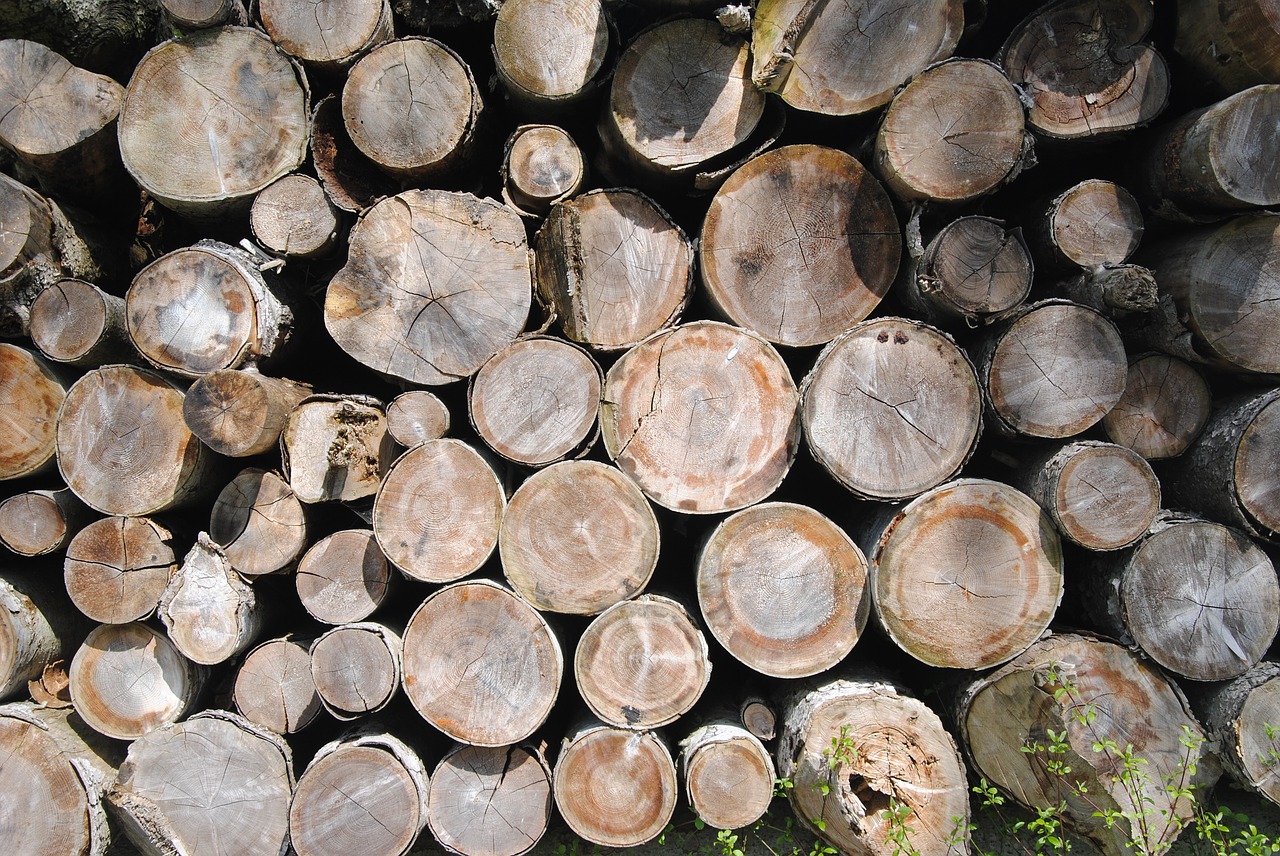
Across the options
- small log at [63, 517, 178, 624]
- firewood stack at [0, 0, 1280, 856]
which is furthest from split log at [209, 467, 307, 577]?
small log at [63, 517, 178, 624]

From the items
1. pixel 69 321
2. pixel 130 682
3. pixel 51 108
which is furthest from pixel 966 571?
pixel 51 108

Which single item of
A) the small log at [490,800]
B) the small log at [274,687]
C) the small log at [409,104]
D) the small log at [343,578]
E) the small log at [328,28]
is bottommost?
the small log at [490,800]

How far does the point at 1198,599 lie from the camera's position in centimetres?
247

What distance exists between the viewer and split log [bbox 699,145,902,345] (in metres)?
2.56

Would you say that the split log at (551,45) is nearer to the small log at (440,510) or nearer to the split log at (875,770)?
the small log at (440,510)

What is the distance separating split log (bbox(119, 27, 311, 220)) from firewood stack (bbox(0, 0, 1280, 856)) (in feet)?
0.05

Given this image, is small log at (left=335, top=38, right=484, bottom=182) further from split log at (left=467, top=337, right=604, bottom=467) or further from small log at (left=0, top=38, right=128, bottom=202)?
small log at (left=0, top=38, right=128, bottom=202)

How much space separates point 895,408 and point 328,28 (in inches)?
106

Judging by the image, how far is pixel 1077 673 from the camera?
2482 millimetres

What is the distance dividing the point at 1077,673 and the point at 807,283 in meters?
1.76

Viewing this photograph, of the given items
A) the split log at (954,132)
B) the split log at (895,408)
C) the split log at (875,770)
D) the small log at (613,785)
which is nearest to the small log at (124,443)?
the small log at (613,785)

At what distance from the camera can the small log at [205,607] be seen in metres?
2.65

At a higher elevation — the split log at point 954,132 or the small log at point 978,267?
the split log at point 954,132

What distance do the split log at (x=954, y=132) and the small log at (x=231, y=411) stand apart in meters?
2.50
